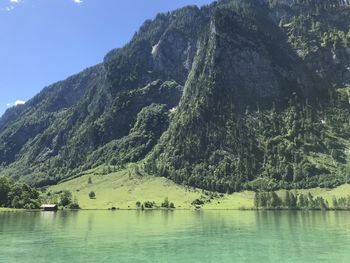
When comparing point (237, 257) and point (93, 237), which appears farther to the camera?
point (93, 237)

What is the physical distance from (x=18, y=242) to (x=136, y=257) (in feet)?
109

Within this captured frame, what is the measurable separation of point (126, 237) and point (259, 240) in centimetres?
2847

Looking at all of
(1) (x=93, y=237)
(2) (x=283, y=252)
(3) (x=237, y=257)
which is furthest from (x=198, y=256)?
(1) (x=93, y=237)

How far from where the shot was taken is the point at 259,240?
95750mm

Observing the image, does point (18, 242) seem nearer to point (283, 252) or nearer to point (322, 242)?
point (283, 252)

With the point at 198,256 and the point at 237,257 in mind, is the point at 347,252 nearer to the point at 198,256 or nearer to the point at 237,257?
the point at 237,257

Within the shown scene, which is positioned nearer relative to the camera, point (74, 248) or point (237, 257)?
point (237, 257)

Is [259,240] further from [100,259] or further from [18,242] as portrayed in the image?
[18,242]

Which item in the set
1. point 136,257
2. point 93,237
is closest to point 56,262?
point 136,257

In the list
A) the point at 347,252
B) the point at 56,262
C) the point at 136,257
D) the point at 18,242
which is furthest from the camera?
the point at 18,242

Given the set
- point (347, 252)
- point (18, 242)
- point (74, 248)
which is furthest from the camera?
point (18, 242)

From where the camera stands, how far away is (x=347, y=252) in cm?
7575

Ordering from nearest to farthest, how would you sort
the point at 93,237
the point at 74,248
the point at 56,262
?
the point at 56,262 < the point at 74,248 < the point at 93,237

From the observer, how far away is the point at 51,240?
314 ft
